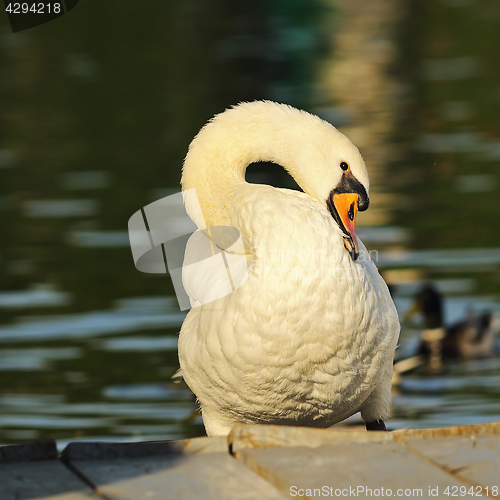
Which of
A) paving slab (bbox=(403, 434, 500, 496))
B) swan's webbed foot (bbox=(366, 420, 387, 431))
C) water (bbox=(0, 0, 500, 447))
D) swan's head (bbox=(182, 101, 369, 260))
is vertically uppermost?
swan's head (bbox=(182, 101, 369, 260))

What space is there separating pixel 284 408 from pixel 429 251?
7.40 m

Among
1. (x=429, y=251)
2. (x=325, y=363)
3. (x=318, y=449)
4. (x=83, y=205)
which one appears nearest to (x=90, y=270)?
(x=83, y=205)

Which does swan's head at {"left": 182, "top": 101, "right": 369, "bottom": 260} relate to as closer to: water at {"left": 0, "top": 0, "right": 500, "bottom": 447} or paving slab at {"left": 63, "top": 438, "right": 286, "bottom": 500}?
paving slab at {"left": 63, "top": 438, "right": 286, "bottom": 500}

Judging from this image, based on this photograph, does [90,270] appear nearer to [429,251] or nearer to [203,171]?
[429,251]

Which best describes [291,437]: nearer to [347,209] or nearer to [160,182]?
[347,209]

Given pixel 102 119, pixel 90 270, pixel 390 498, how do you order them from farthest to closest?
pixel 102 119, pixel 90 270, pixel 390 498

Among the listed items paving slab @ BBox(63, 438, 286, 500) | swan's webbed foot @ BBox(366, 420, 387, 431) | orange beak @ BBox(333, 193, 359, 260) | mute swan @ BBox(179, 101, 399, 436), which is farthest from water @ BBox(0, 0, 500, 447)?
paving slab @ BBox(63, 438, 286, 500)

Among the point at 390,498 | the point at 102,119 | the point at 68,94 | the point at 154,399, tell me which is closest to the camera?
the point at 390,498

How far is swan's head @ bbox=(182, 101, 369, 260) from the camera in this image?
4590 mm

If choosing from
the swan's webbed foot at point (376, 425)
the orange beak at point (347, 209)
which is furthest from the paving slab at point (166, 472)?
the swan's webbed foot at point (376, 425)

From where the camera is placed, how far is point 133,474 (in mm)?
3240

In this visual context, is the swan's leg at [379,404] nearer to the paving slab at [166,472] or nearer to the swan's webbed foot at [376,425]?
the swan's webbed foot at [376,425]

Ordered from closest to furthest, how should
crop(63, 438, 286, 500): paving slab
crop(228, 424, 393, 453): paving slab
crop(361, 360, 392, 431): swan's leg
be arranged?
crop(63, 438, 286, 500): paving slab < crop(228, 424, 393, 453): paving slab < crop(361, 360, 392, 431): swan's leg

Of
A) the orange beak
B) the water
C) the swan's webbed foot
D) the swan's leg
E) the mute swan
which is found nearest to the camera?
the mute swan
